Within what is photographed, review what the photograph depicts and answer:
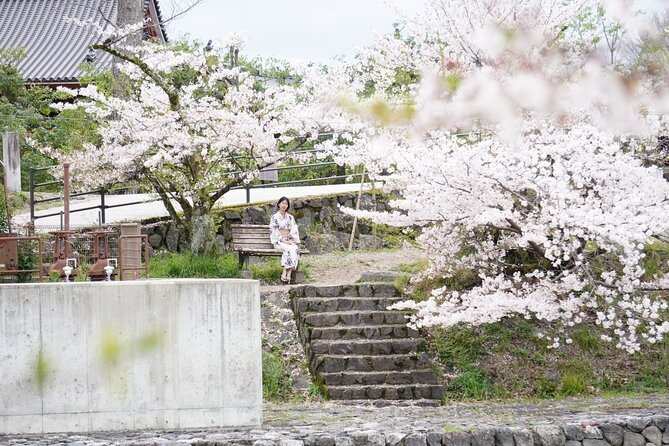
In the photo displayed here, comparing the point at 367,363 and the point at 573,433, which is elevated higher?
the point at 367,363

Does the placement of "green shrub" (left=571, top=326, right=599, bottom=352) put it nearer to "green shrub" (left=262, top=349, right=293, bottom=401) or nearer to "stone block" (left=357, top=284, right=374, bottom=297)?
"stone block" (left=357, top=284, right=374, bottom=297)

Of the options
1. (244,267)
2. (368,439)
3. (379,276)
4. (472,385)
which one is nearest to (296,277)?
(244,267)

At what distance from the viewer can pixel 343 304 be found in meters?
12.7

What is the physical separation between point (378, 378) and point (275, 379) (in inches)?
44.2

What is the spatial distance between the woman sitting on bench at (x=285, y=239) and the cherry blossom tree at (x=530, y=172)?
1344mm

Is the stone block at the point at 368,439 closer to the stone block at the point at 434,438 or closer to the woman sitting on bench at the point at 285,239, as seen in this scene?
the stone block at the point at 434,438

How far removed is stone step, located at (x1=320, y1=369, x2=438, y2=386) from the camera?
11.2 m

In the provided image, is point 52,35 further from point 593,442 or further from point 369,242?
point 593,442

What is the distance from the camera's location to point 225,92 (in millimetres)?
15914

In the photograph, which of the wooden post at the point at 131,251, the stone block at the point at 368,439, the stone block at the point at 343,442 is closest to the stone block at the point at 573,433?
the stone block at the point at 368,439

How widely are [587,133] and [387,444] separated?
404cm

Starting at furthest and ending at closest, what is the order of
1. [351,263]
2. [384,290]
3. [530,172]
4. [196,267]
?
[351,263] → [196,267] → [384,290] → [530,172]

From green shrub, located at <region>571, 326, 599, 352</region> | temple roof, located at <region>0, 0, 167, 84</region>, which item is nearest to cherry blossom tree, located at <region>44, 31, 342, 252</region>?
green shrub, located at <region>571, 326, 599, 352</region>

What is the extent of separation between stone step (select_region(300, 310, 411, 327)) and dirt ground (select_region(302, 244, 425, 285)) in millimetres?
1559
